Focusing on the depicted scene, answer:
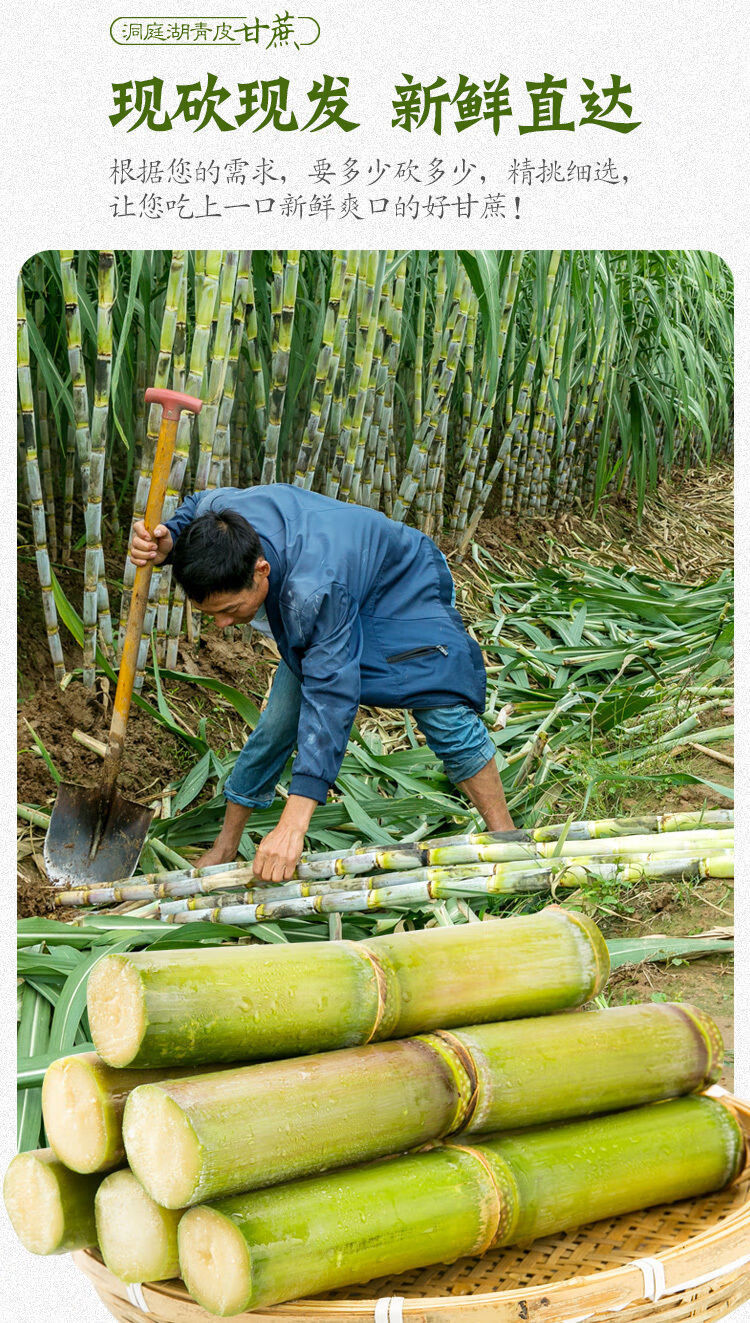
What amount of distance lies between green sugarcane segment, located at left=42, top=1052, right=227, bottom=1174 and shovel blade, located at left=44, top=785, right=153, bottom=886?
1.16 metres

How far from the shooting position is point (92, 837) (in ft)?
7.88

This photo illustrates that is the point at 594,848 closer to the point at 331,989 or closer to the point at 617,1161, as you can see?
the point at 617,1161

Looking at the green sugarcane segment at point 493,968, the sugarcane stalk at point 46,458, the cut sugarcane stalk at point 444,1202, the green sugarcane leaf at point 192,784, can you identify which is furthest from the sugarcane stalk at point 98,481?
the cut sugarcane stalk at point 444,1202

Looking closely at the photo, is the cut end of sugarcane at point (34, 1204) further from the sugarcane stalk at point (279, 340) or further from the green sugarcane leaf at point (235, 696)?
the sugarcane stalk at point (279, 340)

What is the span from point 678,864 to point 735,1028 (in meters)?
0.29

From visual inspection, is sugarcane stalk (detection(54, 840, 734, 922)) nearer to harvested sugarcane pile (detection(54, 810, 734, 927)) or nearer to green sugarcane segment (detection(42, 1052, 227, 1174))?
harvested sugarcane pile (detection(54, 810, 734, 927))

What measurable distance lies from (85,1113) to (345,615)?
108 cm

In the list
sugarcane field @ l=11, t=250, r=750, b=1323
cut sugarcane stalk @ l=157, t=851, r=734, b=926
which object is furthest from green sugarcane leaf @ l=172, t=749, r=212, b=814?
cut sugarcane stalk @ l=157, t=851, r=734, b=926

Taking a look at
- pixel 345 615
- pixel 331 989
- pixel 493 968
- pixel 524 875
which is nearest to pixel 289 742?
pixel 345 615

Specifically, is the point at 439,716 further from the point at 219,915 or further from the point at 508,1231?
the point at 508,1231

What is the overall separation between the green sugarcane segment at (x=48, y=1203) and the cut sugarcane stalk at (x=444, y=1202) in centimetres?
17

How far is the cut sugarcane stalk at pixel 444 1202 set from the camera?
1.14m

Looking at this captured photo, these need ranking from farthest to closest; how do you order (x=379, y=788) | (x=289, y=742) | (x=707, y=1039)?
(x=379, y=788) → (x=289, y=742) → (x=707, y=1039)

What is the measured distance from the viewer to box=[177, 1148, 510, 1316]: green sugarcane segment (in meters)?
1.13
